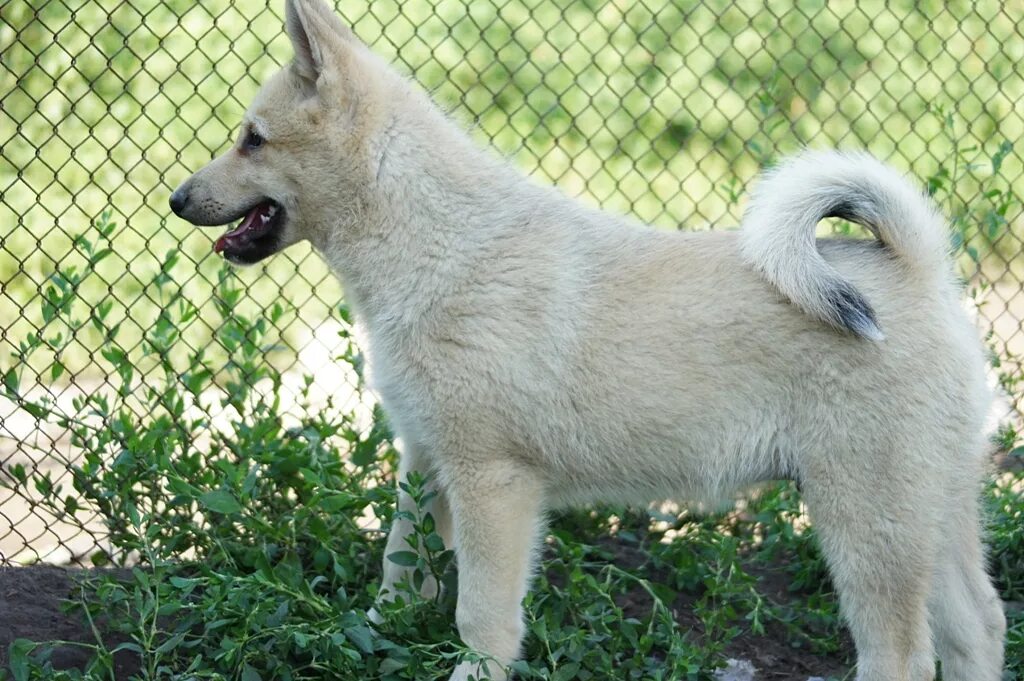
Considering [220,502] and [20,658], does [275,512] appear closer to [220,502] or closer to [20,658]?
[220,502]

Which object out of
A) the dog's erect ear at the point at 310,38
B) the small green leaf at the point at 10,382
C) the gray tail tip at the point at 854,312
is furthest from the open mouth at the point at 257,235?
the gray tail tip at the point at 854,312

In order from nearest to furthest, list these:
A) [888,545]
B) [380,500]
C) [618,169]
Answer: [888,545], [380,500], [618,169]

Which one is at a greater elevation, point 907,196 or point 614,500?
point 907,196

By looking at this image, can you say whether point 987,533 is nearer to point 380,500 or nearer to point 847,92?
point 380,500

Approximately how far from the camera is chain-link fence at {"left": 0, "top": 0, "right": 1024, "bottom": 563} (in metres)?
6.84

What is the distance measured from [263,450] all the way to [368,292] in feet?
2.95

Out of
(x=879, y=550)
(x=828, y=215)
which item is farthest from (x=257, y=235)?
(x=879, y=550)

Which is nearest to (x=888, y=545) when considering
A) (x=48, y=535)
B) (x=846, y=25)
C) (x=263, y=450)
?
(x=263, y=450)

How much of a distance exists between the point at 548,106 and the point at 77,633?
4.85 m

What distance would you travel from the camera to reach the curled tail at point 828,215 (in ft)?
11.1

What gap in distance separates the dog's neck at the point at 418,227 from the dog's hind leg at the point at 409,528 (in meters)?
0.43

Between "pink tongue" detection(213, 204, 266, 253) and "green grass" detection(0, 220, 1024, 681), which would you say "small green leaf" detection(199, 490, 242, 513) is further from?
"pink tongue" detection(213, 204, 266, 253)

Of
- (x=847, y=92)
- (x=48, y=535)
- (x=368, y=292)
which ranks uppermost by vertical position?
(x=847, y=92)

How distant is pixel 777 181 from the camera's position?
3562 mm
